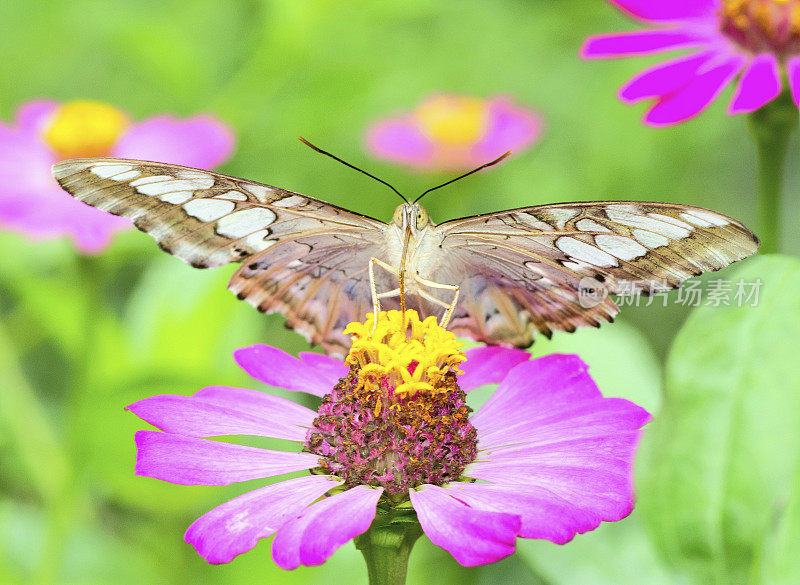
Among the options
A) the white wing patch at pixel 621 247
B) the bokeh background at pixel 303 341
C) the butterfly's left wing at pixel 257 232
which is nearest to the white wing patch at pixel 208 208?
the butterfly's left wing at pixel 257 232

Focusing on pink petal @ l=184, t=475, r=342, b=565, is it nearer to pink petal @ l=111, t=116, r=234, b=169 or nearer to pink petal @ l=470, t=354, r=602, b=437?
pink petal @ l=470, t=354, r=602, b=437

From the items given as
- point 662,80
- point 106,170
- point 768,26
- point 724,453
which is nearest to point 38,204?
point 106,170

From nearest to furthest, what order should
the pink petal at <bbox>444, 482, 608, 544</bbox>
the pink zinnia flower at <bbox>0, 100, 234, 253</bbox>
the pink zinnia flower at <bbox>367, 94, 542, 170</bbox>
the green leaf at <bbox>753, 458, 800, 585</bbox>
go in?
the green leaf at <bbox>753, 458, 800, 585</bbox>, the pink petal at <bbox>444, 482, 608, 544</bbox>, the pink zinnia flower at <bbox>0, 100, 234, 253</bbox>, the pink zinnia flower at <bbox>367, 94, 542, 170</bbox>

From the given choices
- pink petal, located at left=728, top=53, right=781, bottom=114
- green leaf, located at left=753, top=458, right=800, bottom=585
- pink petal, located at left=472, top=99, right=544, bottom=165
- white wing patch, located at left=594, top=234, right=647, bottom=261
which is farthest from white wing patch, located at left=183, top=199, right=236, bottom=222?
pink petal, located at left=472, top=99, right=544, bottom=165

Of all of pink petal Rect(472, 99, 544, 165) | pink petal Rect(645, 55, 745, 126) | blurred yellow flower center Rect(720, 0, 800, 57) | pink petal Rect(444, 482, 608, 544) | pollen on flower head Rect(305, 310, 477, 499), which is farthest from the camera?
pink petal Rect(472, 99, 544, 165)

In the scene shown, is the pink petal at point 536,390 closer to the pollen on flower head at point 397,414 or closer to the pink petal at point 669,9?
the pollen on flower head at point 397,414

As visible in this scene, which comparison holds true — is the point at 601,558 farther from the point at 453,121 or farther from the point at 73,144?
the point at 453,121
